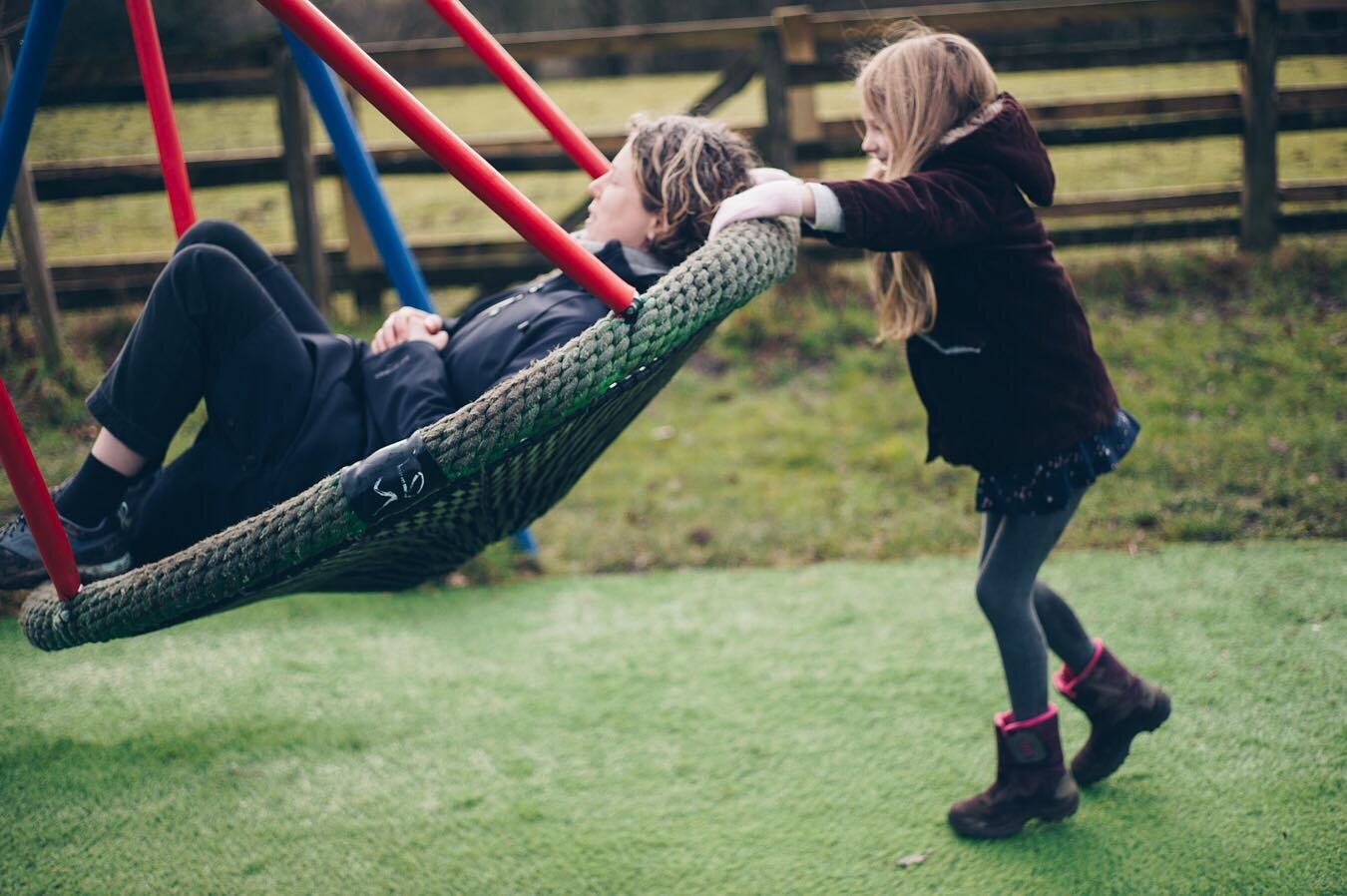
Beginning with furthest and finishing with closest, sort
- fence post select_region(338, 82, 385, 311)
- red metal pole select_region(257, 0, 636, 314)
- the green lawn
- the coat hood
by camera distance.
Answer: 1. fence post select_region(338, 82, 385, 311)
2. the green lawn
3. the coat hood
4. red metal pole select_region(257, 0, 636, 314)

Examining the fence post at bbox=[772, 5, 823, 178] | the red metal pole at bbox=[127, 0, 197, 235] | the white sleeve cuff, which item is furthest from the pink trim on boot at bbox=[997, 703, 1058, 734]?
the fence post at bbox=[772, 5, 823, 178]

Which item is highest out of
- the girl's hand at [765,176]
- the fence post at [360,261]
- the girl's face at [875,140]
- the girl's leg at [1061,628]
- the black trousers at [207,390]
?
the girl's face at [875,140]

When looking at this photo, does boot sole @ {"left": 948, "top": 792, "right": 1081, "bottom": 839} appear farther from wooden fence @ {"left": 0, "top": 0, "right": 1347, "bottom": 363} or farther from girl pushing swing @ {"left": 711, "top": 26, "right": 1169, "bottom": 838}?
wooden fence @ {"left": 0, "top": 0, "right": 1347, "bottom": 363}

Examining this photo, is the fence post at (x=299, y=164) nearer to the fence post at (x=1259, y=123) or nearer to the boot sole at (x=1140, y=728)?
the boot sole at (x=1140, y=728)

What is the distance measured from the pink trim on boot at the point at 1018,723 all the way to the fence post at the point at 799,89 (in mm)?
4087

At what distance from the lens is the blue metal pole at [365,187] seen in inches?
120

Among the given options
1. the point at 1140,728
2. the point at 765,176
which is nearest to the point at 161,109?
the point at 765,176

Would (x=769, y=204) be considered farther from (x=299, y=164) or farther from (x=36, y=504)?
(x=299, y=164)

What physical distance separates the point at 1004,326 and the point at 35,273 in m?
4.30

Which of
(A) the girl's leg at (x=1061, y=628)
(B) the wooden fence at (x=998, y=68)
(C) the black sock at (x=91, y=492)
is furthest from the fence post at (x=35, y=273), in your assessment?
(A) the girl's leg at (x=1061, y=628)

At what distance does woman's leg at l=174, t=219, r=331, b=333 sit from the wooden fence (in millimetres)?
3493

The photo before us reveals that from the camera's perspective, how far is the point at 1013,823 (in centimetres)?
238

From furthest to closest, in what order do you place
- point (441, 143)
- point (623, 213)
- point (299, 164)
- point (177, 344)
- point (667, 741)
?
1. point (299, 164)
2. point (667, 741)
3. point (623, 213)
4. point (177, 344)
5. point (441, 143)

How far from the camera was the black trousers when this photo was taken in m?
2.10
